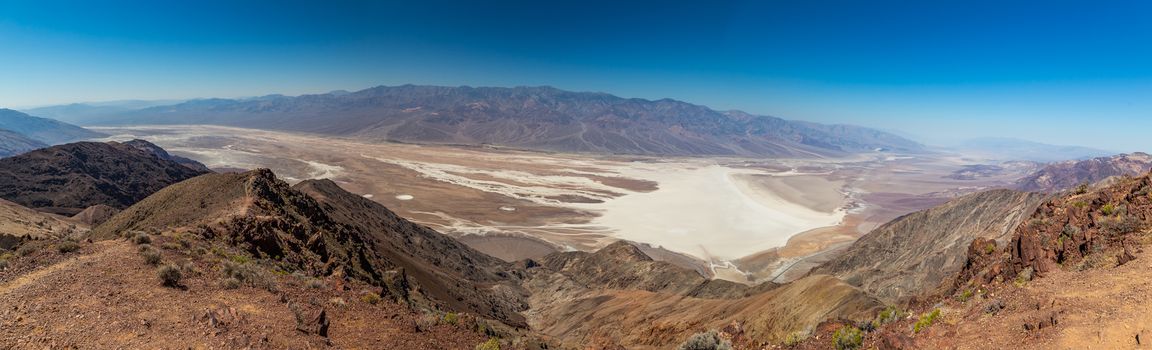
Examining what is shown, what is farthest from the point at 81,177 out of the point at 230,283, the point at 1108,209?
the point at 1108,209

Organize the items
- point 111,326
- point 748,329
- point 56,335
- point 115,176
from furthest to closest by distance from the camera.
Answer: point 115,176 < point 748,329 < point 111,326 < point 56,335

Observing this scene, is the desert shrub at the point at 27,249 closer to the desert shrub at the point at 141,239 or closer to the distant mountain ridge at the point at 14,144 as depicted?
the desert shrub at the point at 141,239

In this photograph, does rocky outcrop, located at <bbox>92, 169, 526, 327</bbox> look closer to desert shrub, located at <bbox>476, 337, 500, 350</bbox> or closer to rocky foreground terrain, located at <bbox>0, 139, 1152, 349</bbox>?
rocky foreground terrain, located at <bbox>0, 139, 1152, 349</bbox>

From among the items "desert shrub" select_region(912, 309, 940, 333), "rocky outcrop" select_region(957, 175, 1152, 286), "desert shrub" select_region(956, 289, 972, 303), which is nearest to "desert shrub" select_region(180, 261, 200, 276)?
"desert shrub" select_region(912, 309, 940, 333)

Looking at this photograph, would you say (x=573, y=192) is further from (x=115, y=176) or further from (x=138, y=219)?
(x=138, y=219)

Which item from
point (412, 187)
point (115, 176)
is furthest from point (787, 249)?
point (115, 176)

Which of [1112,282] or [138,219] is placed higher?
[1112,282]
